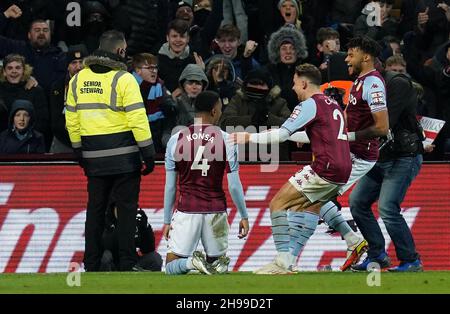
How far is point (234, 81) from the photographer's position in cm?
2016

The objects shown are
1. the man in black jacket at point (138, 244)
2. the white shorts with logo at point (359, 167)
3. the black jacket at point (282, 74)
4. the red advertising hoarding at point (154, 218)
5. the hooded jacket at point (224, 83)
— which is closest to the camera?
the white shorts with logo at point (359, 167)

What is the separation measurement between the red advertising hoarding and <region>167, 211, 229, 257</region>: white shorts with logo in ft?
10.5

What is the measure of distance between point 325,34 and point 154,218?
4.46 meters

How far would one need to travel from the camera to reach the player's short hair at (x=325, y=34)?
68.5ft

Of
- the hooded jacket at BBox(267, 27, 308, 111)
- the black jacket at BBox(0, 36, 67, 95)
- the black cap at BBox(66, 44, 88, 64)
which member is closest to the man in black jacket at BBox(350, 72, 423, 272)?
the hooded jacket at BBox(267, 27, 308, 111)

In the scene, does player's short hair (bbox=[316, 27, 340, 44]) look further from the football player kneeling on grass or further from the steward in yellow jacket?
the football player kneeling on grass

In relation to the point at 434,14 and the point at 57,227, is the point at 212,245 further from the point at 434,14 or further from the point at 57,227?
the point at 434,14

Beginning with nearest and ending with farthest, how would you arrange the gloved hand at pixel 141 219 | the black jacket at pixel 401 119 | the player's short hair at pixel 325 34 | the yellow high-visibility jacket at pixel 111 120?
the black jacket at pixel 401 119 → the yellow high-visibility jacket at pixel 111 120 → the gloved hand at pixel 141 219 → the player's short hair at pixel 325 34

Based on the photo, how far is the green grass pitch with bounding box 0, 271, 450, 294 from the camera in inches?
499

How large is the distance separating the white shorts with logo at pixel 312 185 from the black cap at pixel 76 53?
235 inches

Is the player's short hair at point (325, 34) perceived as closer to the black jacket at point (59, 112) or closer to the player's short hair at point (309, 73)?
the black jacket at point (59, 112)

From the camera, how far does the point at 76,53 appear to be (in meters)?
19.5

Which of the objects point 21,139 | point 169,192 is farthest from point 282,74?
point 169,192

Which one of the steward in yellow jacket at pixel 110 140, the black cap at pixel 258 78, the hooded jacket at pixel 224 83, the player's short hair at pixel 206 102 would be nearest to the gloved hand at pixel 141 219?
the steward in yellow jacket at pixel 110 140
